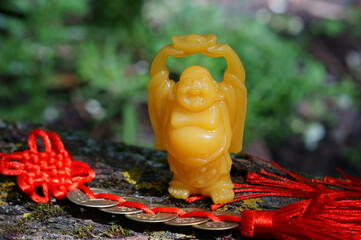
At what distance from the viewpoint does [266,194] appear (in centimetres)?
139

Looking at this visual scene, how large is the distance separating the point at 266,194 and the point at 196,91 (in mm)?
425

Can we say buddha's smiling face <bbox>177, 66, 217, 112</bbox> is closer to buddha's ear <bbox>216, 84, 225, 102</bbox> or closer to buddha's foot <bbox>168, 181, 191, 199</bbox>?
buddha's ear <bbox>216, 84, 225, 102</bbox>

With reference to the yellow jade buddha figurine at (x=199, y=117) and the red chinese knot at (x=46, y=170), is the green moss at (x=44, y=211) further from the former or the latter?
the yellow jade buddha figurine at (x=199, y=117)

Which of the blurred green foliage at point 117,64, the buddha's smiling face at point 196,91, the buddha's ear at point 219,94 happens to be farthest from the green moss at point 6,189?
the blurred green foliage at point 117,64

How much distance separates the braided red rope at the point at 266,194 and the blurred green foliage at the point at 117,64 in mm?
1255

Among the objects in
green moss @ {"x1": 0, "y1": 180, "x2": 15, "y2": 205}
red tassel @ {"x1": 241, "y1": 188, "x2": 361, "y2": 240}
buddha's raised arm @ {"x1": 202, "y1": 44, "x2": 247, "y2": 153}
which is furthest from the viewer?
green moss @ {"x1": 0, "y1": 180, "x2": 15, "y2": 205}

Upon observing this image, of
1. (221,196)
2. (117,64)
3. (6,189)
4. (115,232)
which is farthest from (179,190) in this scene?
(117,64)

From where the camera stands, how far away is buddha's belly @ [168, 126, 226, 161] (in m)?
1.26

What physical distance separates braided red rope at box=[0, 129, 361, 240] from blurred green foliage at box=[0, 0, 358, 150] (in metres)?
1.25

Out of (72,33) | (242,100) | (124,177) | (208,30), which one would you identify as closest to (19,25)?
(72,33)

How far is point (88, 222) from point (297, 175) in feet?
2.39

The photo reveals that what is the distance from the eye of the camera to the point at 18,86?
10.3 ft

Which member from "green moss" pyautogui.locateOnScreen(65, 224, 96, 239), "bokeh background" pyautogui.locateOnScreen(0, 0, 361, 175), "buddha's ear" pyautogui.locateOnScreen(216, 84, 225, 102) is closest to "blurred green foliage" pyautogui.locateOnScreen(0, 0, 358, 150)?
"bokeh background" pyautogui.locateOnScreen(0, 0, 361, 175)

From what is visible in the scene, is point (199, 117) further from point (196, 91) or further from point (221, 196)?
point (221, 196)
